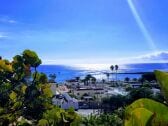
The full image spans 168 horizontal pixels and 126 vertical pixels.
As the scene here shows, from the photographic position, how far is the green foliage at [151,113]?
0.92 m

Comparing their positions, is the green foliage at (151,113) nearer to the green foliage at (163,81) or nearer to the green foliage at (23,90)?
the green foliage at (163,81)

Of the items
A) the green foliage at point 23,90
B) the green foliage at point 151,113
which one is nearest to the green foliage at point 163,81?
the green foliage at point 151,113

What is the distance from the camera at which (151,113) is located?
915mm

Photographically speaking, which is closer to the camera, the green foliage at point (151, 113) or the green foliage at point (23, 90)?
the green foliage at point (151, 113)

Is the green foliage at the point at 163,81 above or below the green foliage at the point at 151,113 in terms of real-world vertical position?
above

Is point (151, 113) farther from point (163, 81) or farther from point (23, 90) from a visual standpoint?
point (23, 90)

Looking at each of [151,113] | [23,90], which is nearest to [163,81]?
[151,113]

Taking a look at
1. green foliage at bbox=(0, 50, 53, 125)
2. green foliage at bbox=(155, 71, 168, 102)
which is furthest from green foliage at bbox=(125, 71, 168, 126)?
green foliage at bbox=(0, 50, 53, 125)

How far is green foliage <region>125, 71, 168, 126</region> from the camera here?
0.92 metres

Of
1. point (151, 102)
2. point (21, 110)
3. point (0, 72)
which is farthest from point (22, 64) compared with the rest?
point (151, 102)

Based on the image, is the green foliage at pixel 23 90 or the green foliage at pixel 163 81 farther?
the green foliage at pixel 23 90

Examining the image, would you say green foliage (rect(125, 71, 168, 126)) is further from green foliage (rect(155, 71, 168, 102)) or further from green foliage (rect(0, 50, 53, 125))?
green foliage (rect(0, 50, 53, 125))

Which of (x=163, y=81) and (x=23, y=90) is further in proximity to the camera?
(x=23, y=90)

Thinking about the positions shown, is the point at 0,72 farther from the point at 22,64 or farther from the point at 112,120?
the point at 112,120
